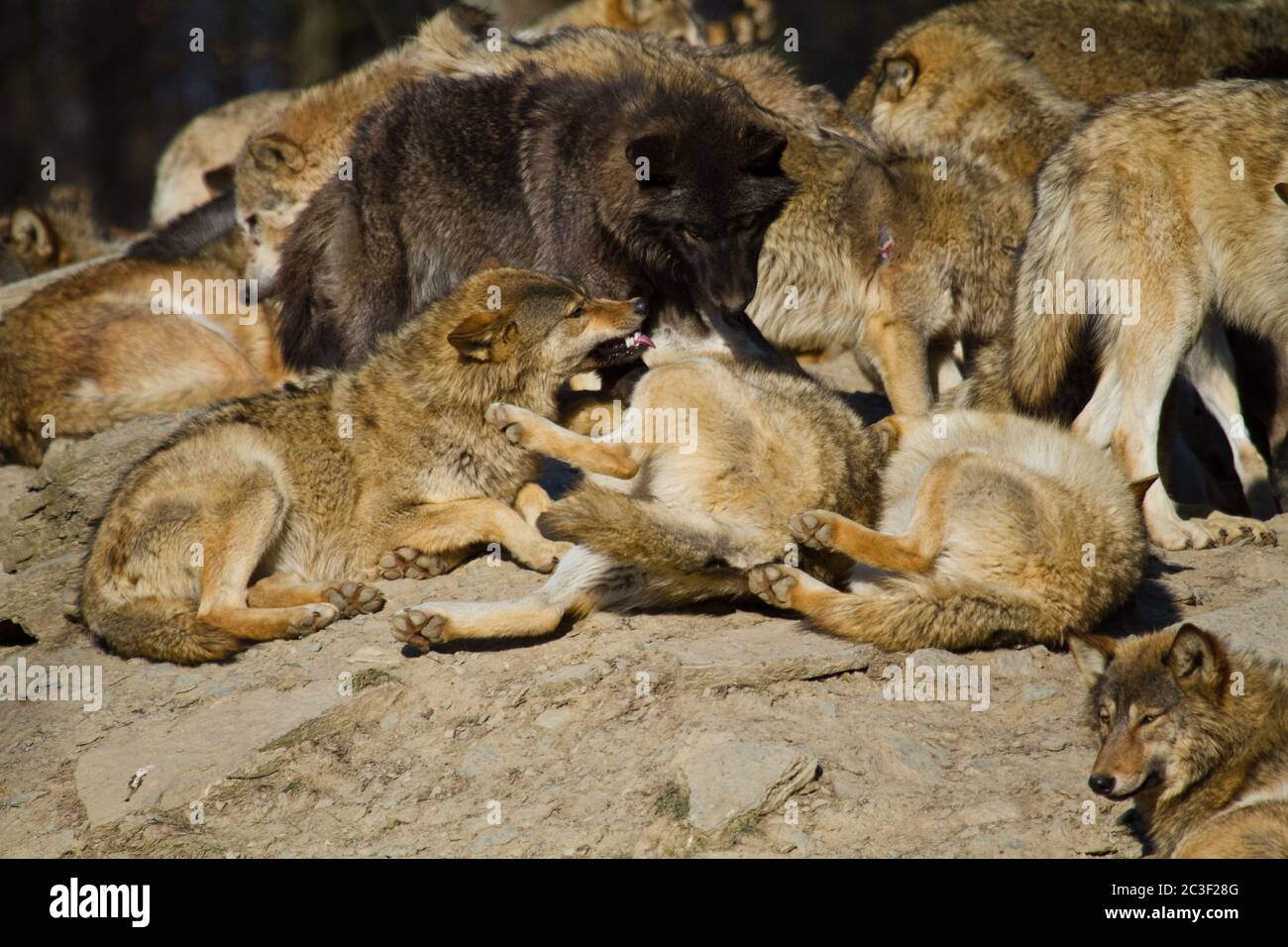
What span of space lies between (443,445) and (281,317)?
8.13 ft

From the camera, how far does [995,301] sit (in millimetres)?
7996

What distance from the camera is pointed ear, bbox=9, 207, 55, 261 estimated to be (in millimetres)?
13047

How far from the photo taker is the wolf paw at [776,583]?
491 centimetres

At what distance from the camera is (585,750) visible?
4480 mm

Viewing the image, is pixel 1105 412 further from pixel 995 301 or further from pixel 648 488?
pixel 648 488

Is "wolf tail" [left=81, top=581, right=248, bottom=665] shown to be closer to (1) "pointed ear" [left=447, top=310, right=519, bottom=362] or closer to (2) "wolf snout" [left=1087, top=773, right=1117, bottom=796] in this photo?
(1) "pointed ear" [left=447, top=310, right=519, bottom=362]

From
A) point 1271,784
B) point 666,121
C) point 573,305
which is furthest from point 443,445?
point 1271,784

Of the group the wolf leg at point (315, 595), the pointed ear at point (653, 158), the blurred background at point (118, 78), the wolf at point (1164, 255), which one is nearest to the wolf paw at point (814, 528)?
the wolf leg at point (315, 595)

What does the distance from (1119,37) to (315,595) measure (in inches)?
328

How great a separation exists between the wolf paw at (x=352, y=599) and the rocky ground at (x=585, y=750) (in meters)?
0.07

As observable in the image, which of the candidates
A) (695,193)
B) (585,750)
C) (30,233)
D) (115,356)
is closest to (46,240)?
(30,233)

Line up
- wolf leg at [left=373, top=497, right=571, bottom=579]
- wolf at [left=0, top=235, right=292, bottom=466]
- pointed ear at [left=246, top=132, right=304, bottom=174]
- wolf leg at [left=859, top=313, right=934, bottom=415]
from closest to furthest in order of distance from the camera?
1. wolf leg at [left=373, top=497, right=571, bottom=579]
2. wolf leg at [left=859, top=313, right=934, bottom=415]
3. wolf at [left=0, top=235, right=292, bottom=466]
4. pointed ear at [left=246, top=132, right=304, bottom=174]

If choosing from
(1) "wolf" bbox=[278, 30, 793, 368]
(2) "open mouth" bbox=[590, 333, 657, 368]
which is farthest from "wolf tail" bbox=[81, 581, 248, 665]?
(2) "open mouth" bbox=[590, 333, 657, 368]

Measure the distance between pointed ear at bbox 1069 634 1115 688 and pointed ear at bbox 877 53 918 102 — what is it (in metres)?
6.13
